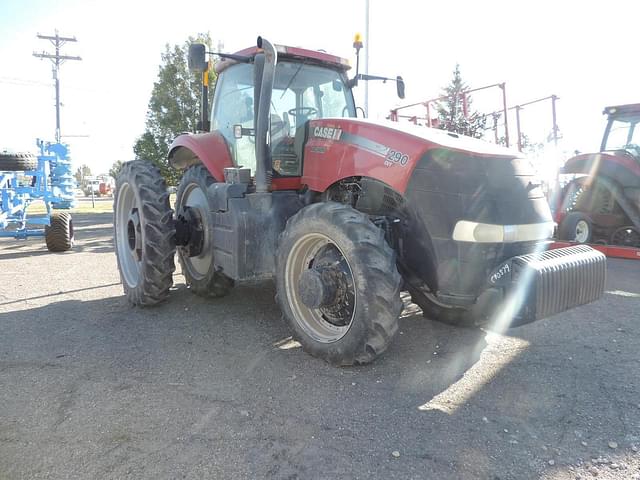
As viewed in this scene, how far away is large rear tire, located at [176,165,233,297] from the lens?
484cm

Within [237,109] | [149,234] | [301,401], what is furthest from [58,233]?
[301,401]

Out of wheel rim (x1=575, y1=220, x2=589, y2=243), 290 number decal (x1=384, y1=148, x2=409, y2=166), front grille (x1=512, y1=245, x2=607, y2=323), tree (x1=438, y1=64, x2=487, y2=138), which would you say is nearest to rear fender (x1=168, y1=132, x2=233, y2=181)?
290 number decal (x1=384, y1=148, x2=409, y2=166)

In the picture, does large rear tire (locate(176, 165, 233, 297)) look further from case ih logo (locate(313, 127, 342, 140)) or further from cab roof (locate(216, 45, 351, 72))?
case ih logo (locate(313, 127, 342, 140))

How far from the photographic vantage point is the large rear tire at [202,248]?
4.84 meters

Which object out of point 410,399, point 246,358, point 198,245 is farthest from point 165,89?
point 410,399

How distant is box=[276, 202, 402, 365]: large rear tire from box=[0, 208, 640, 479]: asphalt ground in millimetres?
223

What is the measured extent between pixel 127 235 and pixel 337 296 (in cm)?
320

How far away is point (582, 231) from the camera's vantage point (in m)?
8.68

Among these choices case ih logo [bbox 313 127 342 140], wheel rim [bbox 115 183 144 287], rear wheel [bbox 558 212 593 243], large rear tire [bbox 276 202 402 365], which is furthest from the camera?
rear wheel [bbox 558 212 593 243]

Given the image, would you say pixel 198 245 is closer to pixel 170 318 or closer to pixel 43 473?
pixel 170 318

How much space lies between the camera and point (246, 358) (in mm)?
3625

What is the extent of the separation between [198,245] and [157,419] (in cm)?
244

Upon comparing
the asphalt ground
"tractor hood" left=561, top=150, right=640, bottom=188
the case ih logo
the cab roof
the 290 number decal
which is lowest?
the asphalt ground

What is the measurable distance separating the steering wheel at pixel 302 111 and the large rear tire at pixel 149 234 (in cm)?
153
